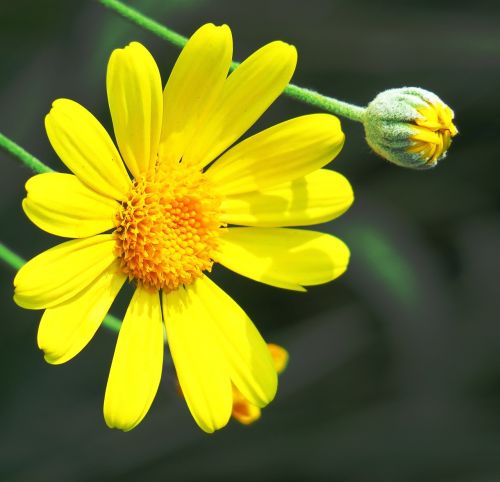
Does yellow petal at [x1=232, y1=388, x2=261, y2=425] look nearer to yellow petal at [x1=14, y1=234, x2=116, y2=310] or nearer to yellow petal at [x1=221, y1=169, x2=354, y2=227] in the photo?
yellow petal at [x1=221, y1=169, x2=354, y2=227]

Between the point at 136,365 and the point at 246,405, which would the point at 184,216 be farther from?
the point at 246,405

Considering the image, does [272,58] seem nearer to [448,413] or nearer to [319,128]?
[319,128]

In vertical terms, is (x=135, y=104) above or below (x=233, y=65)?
below

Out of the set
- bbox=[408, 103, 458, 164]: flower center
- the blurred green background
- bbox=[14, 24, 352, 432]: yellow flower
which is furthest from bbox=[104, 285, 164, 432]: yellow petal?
the blurred green background

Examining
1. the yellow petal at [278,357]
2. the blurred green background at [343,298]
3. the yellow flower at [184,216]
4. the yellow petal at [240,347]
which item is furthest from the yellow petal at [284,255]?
the blurred green background at [343,298]

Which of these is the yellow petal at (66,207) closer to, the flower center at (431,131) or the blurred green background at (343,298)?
the flower center at (431,131)

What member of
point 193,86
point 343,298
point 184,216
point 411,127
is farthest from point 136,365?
point 343,298

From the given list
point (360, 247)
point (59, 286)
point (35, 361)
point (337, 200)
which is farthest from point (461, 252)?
point (59, 286)

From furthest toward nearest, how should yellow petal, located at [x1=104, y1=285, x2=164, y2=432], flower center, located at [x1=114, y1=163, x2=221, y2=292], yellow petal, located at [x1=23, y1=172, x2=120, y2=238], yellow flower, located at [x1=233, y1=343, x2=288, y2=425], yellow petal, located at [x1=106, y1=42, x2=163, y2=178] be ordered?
yellow flower, located at [x1=233, y1=343, x2=288, y2=425]
flower center, located at [x1=114, y1=163, x2=221, y2=292]
yellow petal, located at [x1=104, y1=285, x2=164, y2=432]
yellow petal, located at [x1=106, y1=42, x2=163, y2=178]
yellow petal, located at [x1=23, y1=172, x2=120, y2=238]
